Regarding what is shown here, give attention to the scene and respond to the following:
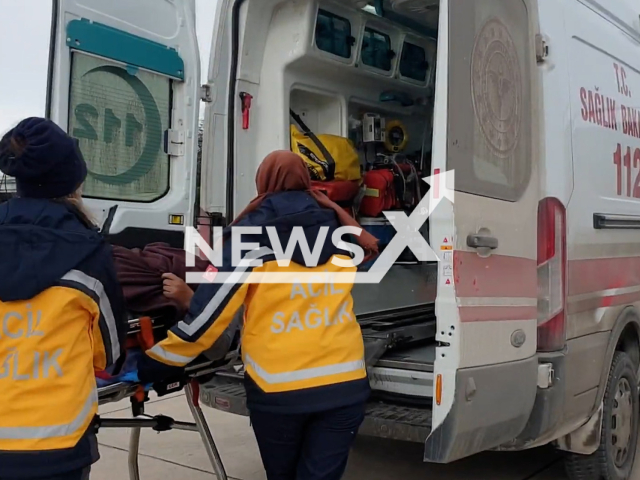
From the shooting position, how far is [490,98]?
3.00 meters

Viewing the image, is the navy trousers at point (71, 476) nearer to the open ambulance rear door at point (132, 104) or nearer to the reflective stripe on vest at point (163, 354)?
the reflective stripe on vest at point (163, 354)

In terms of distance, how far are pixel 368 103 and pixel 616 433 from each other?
2492 mm

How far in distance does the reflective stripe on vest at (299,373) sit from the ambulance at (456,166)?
37cm

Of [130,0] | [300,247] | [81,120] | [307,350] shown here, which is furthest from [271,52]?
[307,350]

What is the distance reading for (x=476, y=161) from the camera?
2.93 m

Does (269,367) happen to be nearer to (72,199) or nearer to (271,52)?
(72,199)

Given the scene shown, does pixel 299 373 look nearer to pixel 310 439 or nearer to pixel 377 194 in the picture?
pixel 310 439

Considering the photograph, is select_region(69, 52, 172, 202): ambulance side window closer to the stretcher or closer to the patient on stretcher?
the patient on stretcher

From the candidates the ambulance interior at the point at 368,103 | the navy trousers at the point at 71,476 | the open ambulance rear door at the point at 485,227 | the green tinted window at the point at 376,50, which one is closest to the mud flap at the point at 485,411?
the open ambulance rear door at the point at 485,227

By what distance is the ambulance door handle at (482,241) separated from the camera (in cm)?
283

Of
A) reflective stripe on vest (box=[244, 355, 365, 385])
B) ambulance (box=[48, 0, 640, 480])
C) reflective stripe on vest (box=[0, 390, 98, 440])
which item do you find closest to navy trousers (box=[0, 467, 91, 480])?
reflective stripe on vest (box=[0, 390, 98, 440])

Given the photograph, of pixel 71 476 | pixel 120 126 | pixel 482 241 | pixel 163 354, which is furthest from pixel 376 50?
pixel 71 476

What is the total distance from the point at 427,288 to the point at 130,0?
269cm

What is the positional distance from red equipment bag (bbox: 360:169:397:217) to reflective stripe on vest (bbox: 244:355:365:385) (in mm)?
2170
